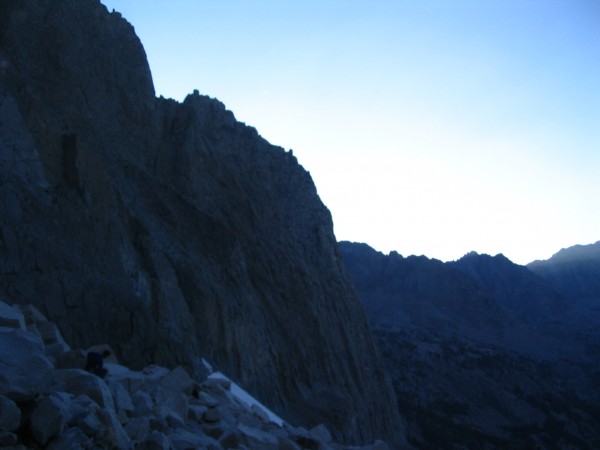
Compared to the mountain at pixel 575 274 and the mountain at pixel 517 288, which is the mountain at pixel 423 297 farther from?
the mountain at pixel 575 274

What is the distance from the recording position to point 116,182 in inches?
1067

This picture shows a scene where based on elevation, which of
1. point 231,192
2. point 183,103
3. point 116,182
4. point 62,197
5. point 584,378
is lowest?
point 584,378

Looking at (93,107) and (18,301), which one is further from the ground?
(93,107)

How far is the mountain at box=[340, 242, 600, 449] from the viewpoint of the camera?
215ft

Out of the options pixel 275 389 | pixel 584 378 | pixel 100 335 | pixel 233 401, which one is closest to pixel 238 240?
pixel 275 389

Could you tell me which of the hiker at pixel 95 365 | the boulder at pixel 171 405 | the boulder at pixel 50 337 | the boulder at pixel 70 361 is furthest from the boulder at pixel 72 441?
the boulder at pixel 50 337

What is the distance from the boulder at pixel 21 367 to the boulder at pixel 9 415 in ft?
0.53

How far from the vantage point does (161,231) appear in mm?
29328

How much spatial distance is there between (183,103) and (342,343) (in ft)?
60.4

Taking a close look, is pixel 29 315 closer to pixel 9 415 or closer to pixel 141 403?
pixel 141 403

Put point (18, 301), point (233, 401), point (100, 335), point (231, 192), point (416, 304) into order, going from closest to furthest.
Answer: point (233, 401)
point (18, 301)
point (100, 335)
point (231, 192)
point (416, 304)

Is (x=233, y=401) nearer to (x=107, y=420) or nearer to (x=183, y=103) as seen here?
(x=107, y=420)

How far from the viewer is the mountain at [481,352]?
2581 inches

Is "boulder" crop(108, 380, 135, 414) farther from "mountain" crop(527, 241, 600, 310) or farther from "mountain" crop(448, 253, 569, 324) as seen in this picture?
"mountain" crop(527, 241, 600, 310)
